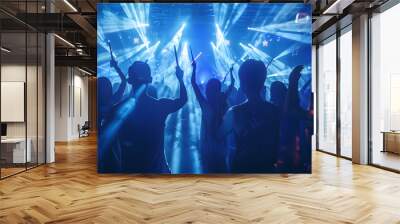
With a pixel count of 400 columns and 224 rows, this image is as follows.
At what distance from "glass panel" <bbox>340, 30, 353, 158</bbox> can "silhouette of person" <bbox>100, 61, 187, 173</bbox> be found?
15.5 feet

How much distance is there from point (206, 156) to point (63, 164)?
3625 millimetres

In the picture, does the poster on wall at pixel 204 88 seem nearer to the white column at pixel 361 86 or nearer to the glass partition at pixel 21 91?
the glass partition at pixel 21 91

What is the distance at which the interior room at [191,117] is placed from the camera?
450cm

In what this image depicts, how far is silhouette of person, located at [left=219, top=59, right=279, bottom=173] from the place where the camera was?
6645 millimetres

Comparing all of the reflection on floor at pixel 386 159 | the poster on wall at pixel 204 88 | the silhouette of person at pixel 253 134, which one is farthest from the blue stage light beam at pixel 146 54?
the reflection on floor at pixel 386 159

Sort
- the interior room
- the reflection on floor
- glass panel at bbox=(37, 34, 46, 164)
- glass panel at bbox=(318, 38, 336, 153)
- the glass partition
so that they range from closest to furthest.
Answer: the interior room
the glass partition
the reflection on floor
glass panel at bbox=(37, 34, 46, 164)
glass panel at bbox=(318, 38, 336, 153)

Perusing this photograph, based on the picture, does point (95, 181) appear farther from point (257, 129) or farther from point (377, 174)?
point (377, 174)

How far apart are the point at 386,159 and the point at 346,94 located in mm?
2056

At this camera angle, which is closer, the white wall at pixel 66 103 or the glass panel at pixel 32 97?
the glass panel at pixel 32 97

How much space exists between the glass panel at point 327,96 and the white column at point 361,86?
1862 mm

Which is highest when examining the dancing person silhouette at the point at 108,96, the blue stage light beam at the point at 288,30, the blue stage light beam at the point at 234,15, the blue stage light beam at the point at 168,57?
the blue stage light beam at the point at 234,15

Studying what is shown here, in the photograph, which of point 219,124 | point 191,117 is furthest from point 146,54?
point 219,124

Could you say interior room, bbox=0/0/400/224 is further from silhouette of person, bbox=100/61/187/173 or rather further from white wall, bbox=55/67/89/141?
white wall, bbox=55/67/89/141

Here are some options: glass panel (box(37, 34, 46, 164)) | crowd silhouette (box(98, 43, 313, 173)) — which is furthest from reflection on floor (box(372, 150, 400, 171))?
glass panel (box(37, 34, 46, 164))
